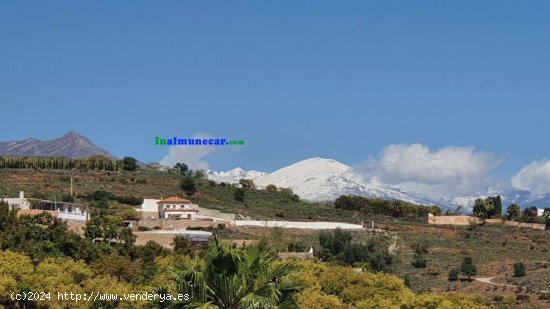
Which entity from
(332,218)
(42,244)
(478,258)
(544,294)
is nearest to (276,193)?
(332,218)

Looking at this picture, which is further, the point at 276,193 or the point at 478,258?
the point at 276,193

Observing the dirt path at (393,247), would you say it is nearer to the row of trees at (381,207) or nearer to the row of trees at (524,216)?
the row of trees at (381,207)

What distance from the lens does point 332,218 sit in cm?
13475

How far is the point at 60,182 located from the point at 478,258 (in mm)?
51771

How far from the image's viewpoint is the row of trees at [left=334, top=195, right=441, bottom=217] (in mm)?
156000

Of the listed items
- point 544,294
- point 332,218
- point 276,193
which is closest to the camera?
point 544,294

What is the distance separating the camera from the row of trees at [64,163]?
138750mm

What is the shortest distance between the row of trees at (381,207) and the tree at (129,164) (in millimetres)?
32837

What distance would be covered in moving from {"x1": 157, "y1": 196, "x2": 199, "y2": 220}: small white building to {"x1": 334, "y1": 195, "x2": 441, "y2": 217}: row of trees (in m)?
46.8

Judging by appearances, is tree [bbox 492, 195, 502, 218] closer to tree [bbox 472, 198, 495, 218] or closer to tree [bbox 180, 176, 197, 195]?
tree [bbox 472, 198, 495, 218]

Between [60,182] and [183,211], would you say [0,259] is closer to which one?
[183,211]

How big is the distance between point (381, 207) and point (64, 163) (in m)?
49.2

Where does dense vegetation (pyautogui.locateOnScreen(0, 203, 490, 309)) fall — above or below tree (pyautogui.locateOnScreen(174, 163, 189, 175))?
below

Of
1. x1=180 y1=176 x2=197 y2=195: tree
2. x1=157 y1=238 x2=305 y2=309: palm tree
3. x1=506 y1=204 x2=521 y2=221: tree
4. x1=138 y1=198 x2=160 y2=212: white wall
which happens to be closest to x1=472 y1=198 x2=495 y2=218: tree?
x1=506 y1=204 x2=521 y2=221: tree
